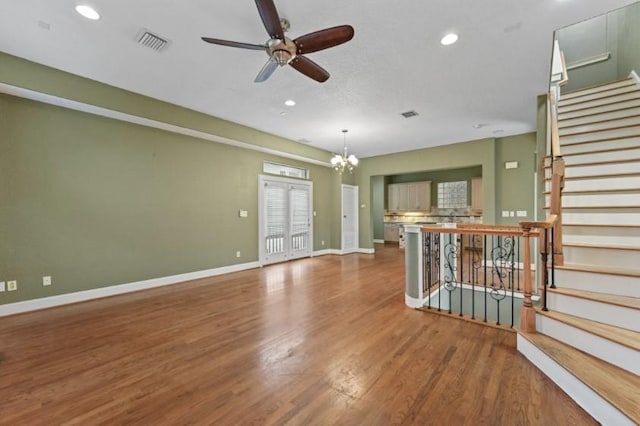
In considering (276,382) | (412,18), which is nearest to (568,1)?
(412,18)

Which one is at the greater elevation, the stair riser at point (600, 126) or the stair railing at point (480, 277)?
the stair riser at point (600, 126)

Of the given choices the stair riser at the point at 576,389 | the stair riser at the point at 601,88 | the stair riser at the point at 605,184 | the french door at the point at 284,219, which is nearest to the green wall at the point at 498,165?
the stair riser at the point at 601,88

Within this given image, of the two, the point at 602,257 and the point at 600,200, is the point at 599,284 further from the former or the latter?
the point at 600,200

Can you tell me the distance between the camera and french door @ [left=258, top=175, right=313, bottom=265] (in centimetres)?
652

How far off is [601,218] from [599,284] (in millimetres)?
1120

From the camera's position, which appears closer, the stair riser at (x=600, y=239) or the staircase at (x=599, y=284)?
the staircase at (x=599, y=284)

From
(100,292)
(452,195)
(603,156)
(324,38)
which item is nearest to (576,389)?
(324,38)

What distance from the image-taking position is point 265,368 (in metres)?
2.22

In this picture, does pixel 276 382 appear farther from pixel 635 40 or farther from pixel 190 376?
pixel 635 40

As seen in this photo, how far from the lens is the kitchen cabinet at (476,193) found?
28.8 ft

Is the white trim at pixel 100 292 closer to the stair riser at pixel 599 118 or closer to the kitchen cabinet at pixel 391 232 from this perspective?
the stair riser at pixel 599 118

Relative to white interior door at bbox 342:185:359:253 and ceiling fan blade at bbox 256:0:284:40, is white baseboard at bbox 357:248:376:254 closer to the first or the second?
white interior door at bbox 342:185:359:253

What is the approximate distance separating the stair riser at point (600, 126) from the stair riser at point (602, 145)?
0.40m

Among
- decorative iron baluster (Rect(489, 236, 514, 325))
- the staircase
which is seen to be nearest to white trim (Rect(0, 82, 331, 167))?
decorative iron baluster (Rect(489, 236, 514, 325))
